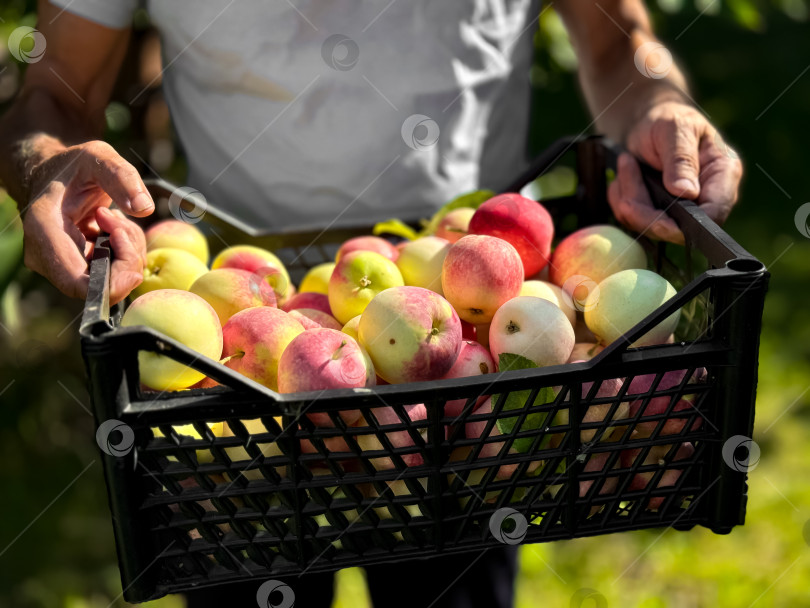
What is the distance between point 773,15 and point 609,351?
→ 1.75 m

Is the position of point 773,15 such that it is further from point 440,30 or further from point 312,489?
point 312,489

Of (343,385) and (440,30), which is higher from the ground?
(440,30)

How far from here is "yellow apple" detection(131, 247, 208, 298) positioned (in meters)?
1.01

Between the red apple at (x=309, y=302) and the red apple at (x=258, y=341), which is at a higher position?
the red apple at (x=309, y=302)

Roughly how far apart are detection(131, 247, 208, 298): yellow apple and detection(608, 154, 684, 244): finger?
58 centimetres

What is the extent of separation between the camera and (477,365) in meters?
0.90

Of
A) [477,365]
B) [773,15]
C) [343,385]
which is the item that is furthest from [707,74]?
[343,385]
